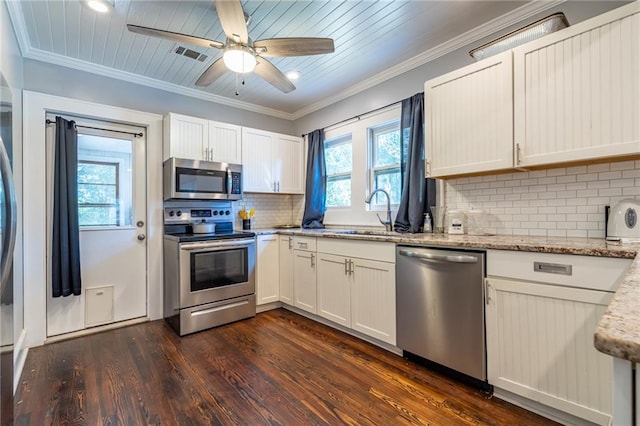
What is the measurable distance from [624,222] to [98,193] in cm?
415

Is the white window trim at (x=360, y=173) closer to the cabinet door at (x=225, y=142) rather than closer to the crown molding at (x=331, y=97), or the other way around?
the crown molding at (x=331, y=97)

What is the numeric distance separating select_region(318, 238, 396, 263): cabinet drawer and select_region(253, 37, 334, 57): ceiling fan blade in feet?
4.89

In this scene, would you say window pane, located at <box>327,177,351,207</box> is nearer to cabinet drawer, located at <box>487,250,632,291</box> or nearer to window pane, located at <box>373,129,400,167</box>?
window pane, located at <box>373,129,400,167</box>

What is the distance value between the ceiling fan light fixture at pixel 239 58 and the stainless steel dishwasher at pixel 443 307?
174 centimetres

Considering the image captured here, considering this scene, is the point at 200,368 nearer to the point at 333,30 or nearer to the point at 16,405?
the point at 16,405

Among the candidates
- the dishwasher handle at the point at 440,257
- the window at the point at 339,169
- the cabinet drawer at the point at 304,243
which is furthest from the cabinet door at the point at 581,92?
the window at the point at 339,169

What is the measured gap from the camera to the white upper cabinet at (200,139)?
3.12 metres

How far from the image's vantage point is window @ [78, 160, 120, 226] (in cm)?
287

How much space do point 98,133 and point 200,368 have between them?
8.09 feet

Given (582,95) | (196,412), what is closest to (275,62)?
(582,95)

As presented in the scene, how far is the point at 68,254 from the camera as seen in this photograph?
2.64 m

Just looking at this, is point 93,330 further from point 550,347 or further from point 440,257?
point 550,347

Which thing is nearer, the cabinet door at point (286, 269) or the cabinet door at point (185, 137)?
the cabinet door at point (185, 137)

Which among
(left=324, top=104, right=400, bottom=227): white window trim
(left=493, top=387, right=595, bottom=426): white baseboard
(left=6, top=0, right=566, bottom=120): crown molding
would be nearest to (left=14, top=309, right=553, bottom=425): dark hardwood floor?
(left=493, top=387, right=595, bottom=426): white baseboard
